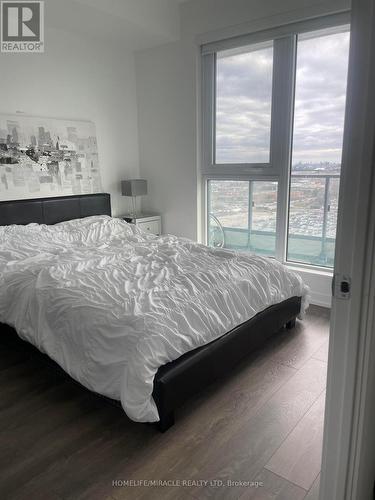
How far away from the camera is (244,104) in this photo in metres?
4.04

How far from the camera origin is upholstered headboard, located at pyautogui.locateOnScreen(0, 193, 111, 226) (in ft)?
11.8

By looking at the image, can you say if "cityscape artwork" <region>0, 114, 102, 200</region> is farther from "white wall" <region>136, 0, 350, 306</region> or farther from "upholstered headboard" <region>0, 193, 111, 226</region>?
"white wall" <region>136, 0, 350, 306</region>

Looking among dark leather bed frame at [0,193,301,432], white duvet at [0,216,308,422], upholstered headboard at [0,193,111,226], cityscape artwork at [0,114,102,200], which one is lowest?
dark leather bed frame at [0,193,301,432]

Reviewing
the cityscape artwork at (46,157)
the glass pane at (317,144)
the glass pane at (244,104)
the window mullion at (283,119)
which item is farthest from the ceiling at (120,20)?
the glass pane at (317,144)

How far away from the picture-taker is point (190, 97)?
4305 mm

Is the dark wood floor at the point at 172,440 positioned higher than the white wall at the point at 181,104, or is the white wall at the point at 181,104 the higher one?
the white wall at the point at 181,104

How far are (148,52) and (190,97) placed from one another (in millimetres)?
860

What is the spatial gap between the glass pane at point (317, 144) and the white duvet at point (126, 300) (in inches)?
36.9

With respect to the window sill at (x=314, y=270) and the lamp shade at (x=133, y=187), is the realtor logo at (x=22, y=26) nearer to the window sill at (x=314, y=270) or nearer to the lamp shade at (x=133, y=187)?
the lamp shade at (x=133, y=187)

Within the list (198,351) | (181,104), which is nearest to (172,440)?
(198,351)

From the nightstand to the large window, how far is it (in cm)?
74

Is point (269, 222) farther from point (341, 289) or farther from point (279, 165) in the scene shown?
point (341, 289)

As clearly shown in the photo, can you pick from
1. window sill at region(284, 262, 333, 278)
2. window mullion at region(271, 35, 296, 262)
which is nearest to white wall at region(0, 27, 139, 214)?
window mullion at region(271, 35, 296, 262)

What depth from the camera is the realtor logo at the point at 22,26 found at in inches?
131
